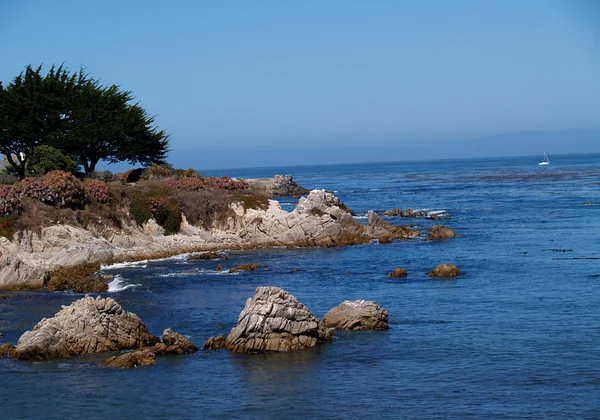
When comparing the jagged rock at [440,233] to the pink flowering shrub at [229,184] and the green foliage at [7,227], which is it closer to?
the pink flowering shrub at [229,184]

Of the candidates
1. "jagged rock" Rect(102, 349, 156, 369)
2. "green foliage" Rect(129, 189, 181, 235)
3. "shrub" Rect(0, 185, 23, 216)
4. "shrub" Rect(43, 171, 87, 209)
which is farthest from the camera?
"green foliage" Rect(129, 189, 181, 235)

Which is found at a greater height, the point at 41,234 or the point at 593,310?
the point at 41,234

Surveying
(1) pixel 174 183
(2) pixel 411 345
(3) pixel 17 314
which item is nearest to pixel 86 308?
(3) pixel 17 314

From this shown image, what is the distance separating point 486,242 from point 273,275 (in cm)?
1863

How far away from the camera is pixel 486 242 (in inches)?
2152

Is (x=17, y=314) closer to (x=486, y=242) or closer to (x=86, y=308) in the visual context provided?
(x=86, y=308)

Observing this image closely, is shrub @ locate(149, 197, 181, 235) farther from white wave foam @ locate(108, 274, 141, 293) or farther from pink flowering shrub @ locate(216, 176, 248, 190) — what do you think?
white wave foam @ locate(108, 274, 141, 293)

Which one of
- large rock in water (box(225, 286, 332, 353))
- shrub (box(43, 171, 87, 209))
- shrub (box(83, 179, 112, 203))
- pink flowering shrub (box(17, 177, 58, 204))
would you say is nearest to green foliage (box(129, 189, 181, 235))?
shrub (box(83, 179, 112, 203))

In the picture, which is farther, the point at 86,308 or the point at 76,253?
the point at 76,253

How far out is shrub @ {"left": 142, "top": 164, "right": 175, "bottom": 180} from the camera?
68.5 metres

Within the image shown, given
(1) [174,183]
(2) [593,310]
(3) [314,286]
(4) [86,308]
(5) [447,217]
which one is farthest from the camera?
(5) [447,217]

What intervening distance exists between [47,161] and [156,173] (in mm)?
12167

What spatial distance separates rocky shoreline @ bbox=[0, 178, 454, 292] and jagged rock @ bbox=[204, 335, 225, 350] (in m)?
12.9

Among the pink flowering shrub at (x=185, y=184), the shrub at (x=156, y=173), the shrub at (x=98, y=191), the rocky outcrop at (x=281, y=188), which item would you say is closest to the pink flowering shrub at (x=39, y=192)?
the shrub at (x=98, y=191)
